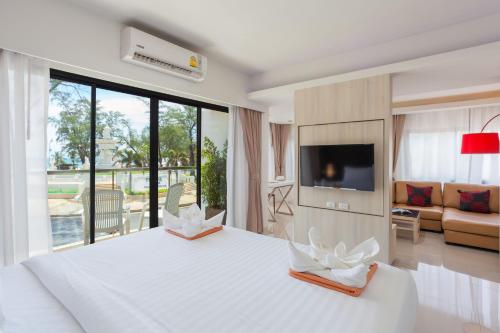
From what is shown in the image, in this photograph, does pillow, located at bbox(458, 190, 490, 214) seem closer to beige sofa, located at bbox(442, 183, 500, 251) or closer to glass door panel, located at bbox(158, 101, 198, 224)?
beige sofa, located at bbox(442, 183, 500, 251)

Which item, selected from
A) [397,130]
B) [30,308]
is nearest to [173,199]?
[30,308]

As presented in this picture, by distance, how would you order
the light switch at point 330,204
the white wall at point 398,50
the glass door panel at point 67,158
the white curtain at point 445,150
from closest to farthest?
the glass door panel at point 67,158 → the white wall at point 398,50 → the light switch at point 330,204 → the white curtain at point 445,150

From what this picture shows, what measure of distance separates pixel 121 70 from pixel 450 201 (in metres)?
5.70

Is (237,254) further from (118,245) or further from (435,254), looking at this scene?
(435,254)

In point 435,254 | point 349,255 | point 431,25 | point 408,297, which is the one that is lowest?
point 435,254

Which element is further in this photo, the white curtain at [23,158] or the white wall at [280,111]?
the white wall at [280,111]

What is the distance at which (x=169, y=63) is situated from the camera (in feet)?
8.99

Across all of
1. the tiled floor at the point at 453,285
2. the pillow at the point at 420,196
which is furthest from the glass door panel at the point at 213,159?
the pillow at the point at 420,196

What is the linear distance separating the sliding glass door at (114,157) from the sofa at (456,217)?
391 centimetres

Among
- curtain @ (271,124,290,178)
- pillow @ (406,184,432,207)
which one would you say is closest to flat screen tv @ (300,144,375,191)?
pillow @ (406,184,432,207)

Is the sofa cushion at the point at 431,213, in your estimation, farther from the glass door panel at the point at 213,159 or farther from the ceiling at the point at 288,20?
the glass door panel at the point at 213,159

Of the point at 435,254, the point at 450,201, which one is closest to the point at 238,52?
the point at 435,254

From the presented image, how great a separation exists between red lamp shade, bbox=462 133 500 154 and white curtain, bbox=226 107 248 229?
11.2 feet

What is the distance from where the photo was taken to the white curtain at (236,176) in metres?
4.03
